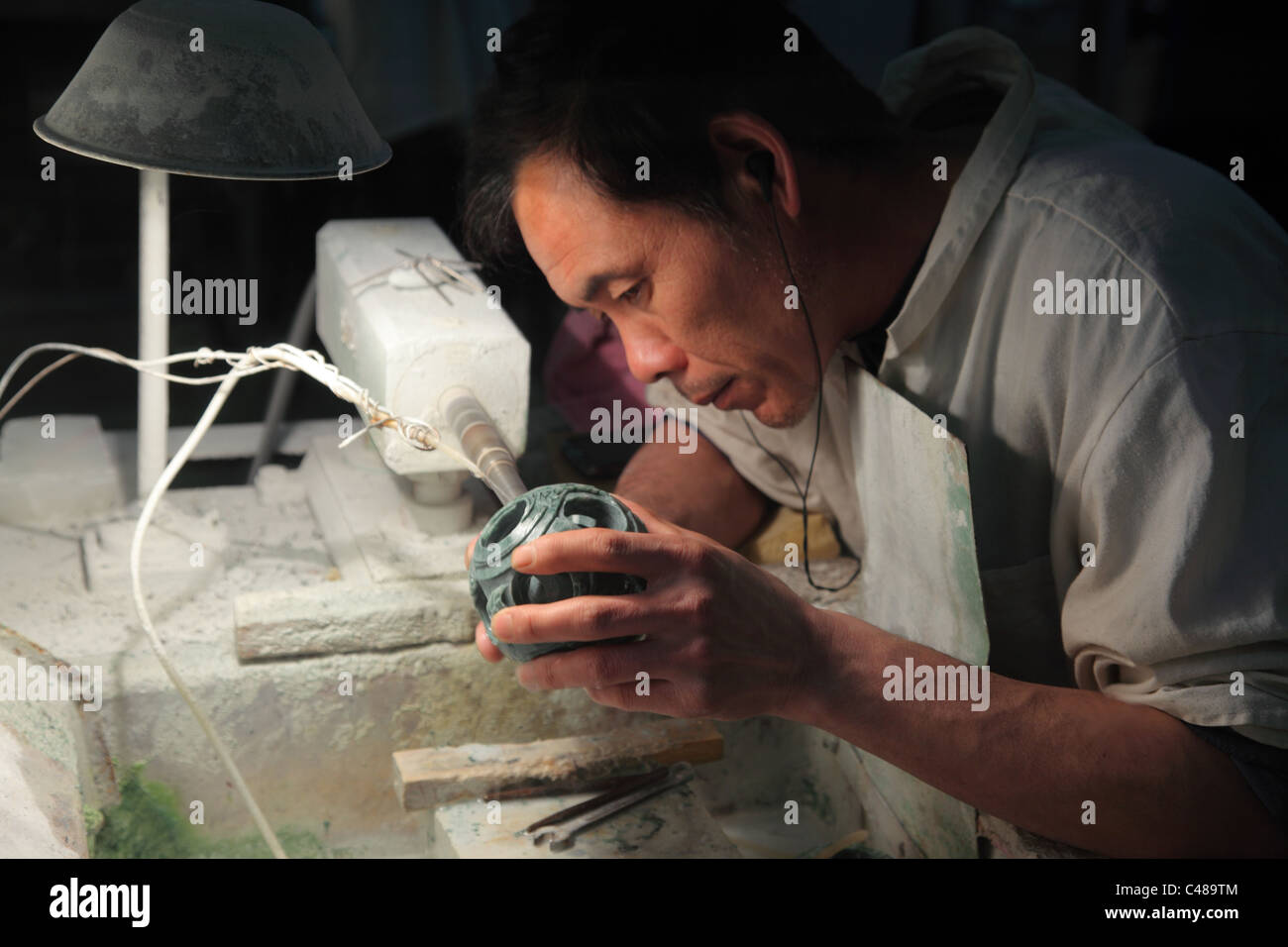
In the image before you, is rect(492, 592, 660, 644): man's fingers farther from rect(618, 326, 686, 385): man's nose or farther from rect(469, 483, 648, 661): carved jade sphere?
rect(618, 326, 686, 385): man's nose

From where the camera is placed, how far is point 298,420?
2004 millimetres

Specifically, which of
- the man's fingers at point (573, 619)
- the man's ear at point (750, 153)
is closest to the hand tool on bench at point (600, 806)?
the man's fingers at point (573, 619)

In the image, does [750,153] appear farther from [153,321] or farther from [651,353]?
[153,321]

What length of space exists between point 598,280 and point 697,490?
601mm

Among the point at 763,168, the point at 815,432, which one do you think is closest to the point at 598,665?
the point at 763,168

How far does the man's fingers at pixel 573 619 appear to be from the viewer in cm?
116

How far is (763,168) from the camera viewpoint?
1406 mm

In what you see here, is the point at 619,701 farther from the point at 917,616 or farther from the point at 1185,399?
the point at 1185,399

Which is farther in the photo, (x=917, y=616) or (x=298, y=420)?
(x=298, y=420)

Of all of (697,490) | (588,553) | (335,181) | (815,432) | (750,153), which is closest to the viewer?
(588,553)

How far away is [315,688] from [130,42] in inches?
36.2

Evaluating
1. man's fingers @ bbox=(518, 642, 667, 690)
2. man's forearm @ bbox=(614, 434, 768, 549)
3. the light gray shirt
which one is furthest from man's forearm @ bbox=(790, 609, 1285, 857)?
man's forearm @ bbox=(614, 434, 768, 549)

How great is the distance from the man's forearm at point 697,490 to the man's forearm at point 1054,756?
590 mm

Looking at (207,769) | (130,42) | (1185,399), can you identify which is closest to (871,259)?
(1185,399)
